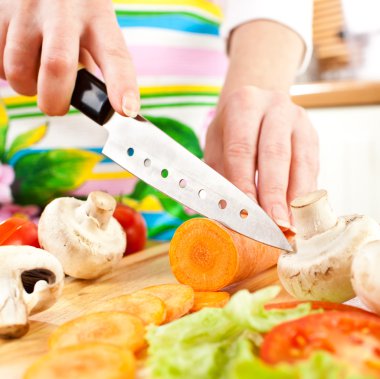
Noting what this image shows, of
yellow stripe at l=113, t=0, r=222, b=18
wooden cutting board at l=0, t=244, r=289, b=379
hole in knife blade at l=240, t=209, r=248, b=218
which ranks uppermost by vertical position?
yellow stripe at l=113, t=0, r=222, b=18

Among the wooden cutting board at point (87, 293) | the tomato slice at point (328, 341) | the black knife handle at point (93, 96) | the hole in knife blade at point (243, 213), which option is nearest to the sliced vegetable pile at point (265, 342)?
the tomato slice at point (328, 341)

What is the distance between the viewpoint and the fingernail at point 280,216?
3.84ft

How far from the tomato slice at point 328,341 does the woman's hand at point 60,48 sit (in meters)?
0.57

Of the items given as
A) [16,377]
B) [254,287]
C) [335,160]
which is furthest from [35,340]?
[335,160]

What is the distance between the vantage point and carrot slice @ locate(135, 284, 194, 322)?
3.12 feet

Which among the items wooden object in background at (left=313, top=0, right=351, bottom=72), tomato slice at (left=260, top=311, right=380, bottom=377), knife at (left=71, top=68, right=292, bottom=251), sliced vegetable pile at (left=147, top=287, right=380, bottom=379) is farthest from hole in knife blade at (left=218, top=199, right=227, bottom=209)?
wooden object in background at (left=313, top=0, right=351, bottom=72)

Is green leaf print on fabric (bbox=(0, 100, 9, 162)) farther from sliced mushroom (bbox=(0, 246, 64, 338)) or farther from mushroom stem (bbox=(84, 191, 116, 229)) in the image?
sliced mushroom (bbox=(0, 246, 64, 338))

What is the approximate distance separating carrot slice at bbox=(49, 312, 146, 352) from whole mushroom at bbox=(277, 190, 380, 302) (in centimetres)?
28

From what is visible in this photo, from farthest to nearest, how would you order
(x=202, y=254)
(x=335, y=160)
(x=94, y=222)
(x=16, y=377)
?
(x=335, y=160) < (x=94, y=222) < (x=202, y=254) < (x=16, y=377)

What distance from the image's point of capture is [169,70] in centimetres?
173

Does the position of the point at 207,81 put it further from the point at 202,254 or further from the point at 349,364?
the point at 349,364

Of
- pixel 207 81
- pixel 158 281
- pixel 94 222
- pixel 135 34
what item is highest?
pixel 135 34

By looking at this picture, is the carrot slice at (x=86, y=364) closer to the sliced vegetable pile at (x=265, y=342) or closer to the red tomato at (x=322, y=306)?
the sliced vegetable pile at (x=265, y=342)

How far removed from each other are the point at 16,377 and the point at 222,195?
19.4 inches
